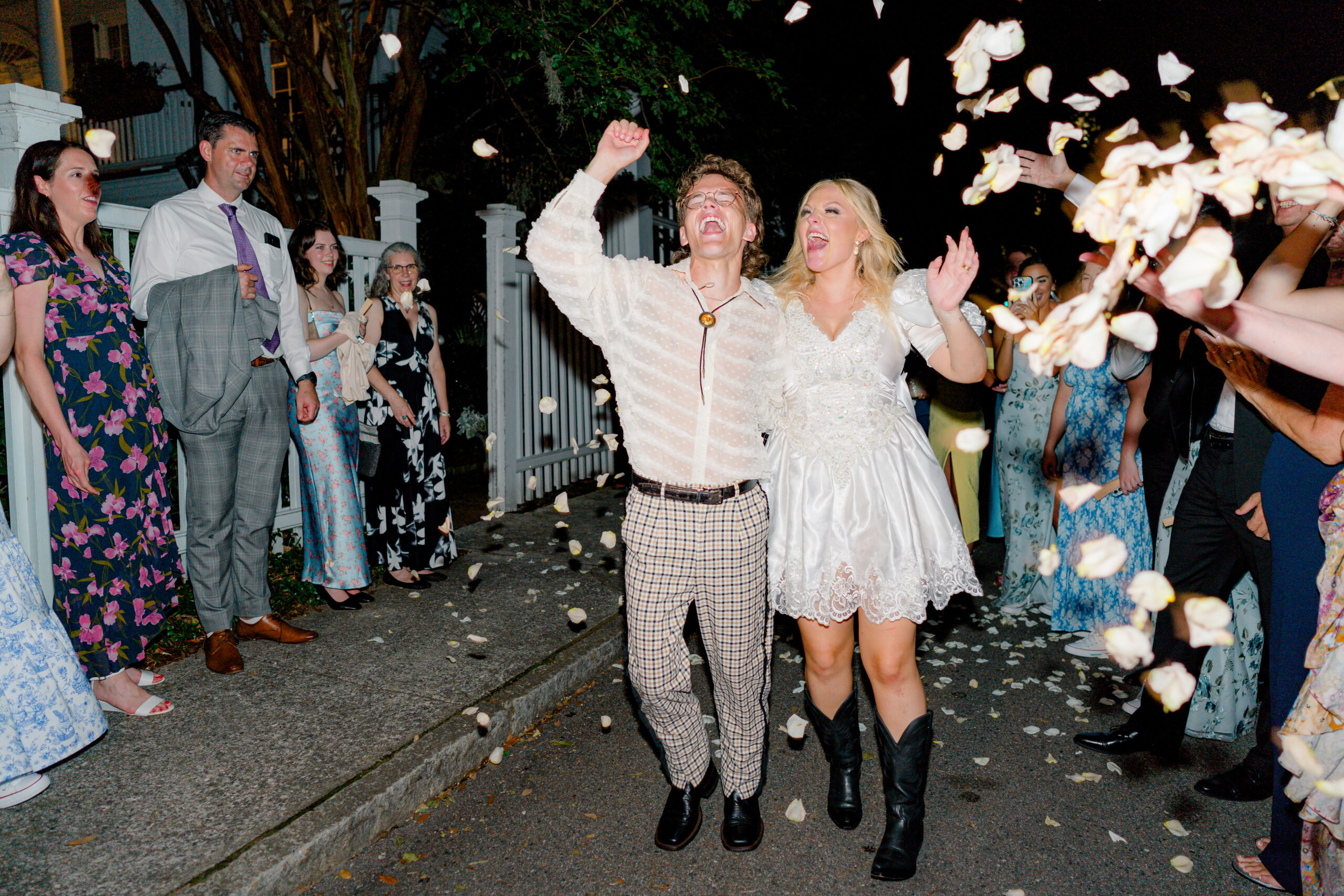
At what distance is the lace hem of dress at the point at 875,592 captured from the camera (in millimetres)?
3133

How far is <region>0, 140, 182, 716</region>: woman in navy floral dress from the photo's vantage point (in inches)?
147

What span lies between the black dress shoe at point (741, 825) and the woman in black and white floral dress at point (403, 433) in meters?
3.26

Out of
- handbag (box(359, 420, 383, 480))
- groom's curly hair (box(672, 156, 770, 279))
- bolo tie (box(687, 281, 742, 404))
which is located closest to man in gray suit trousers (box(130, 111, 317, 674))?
handbag (box(359, 420, 383, 480))

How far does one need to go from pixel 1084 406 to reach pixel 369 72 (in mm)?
8850

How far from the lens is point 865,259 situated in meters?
3.44

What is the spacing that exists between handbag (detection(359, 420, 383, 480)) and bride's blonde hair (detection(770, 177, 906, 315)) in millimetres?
3233

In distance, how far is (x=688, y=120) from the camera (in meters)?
8.29

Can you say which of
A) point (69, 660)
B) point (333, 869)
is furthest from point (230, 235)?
point (333, 869)

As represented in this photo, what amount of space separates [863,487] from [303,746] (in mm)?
2461

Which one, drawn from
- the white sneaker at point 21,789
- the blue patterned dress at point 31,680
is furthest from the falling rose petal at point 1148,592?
the white sneaker at point 21,789

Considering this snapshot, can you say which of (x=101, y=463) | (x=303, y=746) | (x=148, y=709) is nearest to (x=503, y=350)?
(x=101, y=463)

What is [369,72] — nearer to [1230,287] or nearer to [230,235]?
[230,235]

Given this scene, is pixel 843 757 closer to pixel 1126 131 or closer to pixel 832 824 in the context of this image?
pixel 832 824

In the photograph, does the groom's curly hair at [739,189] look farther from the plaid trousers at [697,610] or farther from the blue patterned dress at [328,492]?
the blue patterned dress at [328,492]
